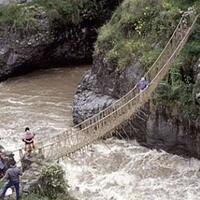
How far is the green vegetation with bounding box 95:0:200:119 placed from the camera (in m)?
19.2

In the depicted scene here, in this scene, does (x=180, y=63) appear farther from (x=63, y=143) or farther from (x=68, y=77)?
(x=68, y=77)

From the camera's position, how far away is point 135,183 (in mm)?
18391

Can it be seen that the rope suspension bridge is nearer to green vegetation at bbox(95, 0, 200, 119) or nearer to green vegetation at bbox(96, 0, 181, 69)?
green vegetation at bbox(95, 0, 200, 119)

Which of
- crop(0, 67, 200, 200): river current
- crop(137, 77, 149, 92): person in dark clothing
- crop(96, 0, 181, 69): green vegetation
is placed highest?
crop(96, 0, 181, 69): green vegetation

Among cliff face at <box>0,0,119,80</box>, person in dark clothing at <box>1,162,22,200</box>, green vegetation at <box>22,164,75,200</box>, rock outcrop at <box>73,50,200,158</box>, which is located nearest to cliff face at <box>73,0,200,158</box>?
rock outcrop at <box>73,50,200,158</box>

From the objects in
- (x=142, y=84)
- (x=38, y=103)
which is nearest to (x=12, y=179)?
(x=142, y=84)

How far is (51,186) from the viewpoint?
14.9 m

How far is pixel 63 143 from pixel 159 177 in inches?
133

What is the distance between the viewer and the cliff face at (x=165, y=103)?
1903cm

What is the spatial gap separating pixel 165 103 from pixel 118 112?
205cm

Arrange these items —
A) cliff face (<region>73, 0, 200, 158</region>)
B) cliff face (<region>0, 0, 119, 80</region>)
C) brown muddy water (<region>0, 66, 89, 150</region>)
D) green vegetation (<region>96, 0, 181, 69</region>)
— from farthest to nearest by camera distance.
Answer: cliff face (<region>0, 0, 119, 80</region>), brown muddy water (<region>0, 66, 89, 150</region>), green vegetation (<region>96, 0, 181, 69</region>), cliff face (<region>73, 0, 200, 158</region>)

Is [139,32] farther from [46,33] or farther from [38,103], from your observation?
[46,33]

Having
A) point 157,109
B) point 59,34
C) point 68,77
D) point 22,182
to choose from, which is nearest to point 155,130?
point 157,109

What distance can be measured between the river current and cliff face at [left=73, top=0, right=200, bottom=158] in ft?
1.45
